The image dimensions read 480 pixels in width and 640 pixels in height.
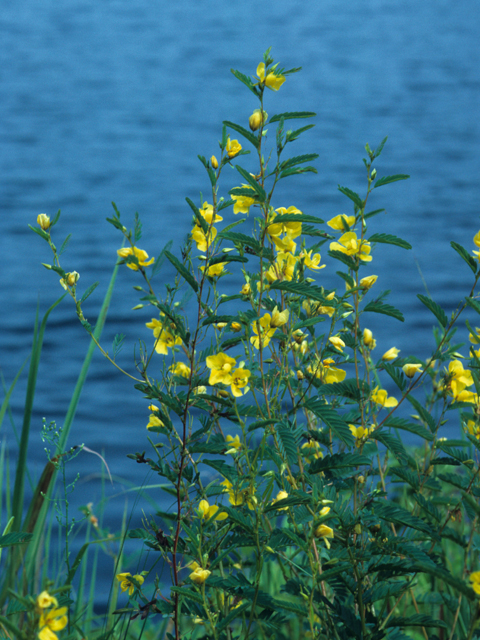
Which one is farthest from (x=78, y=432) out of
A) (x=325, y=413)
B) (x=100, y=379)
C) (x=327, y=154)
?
(x=327, y=154)

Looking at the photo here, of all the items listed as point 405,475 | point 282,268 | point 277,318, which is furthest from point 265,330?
point 405,475

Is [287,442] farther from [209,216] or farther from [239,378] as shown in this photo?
[209,216]

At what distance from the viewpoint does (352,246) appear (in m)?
1.25

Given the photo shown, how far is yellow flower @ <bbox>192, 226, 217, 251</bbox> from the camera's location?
1166 millimetres

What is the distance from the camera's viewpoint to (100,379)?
4145 millimetres

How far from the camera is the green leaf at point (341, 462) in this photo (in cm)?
110

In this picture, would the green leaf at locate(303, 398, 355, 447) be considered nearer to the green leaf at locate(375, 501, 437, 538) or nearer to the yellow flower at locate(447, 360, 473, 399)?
the green leaf at locate(375, 501, 437, 538)

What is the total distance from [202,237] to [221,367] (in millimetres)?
255

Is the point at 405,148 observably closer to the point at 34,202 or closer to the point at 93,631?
the point at 34,202

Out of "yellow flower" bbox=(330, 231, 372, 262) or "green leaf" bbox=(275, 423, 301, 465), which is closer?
"green leaf" bbox=(275, 423, 301, 465)

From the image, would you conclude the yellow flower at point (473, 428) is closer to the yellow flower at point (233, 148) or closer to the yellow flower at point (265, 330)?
the yellow flower at point (265, 330)

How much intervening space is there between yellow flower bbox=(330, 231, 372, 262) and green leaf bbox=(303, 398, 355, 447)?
0.31m

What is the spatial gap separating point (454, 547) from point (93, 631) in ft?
4.05

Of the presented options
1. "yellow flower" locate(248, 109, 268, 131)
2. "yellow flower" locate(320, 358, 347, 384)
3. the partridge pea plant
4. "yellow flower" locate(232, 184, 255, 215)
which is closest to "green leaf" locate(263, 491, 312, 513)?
the partridge pea plant
